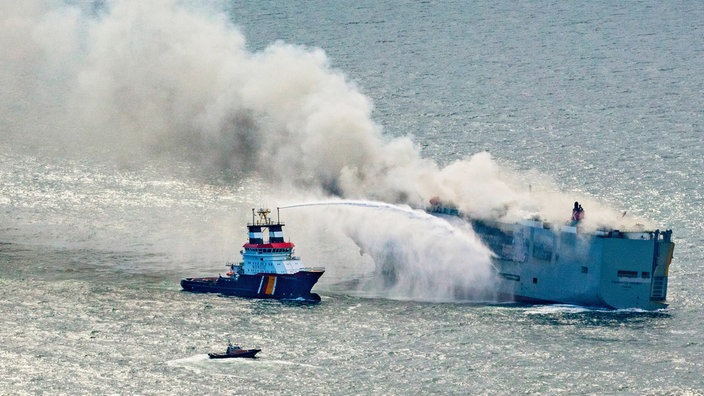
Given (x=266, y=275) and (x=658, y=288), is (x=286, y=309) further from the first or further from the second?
(x=658, y=288)

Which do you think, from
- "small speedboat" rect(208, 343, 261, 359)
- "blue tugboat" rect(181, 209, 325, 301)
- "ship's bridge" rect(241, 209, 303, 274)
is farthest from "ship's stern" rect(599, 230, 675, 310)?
"small speedboat" rect(208, 343, 261, 359)

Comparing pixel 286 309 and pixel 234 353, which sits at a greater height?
pixel 286 309

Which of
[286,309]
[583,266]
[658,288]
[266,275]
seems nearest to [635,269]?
[658,288]

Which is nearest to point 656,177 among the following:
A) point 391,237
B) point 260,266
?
point 391,237

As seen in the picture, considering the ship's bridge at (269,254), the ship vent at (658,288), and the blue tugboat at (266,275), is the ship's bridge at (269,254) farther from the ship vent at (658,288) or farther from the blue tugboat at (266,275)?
the ship vent at (658,288)

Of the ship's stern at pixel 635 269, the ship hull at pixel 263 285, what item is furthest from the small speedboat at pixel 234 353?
the ship's stern at pixel 635 269

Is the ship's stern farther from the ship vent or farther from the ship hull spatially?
the ship hull

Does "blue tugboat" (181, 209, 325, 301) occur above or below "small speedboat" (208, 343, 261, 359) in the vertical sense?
above
